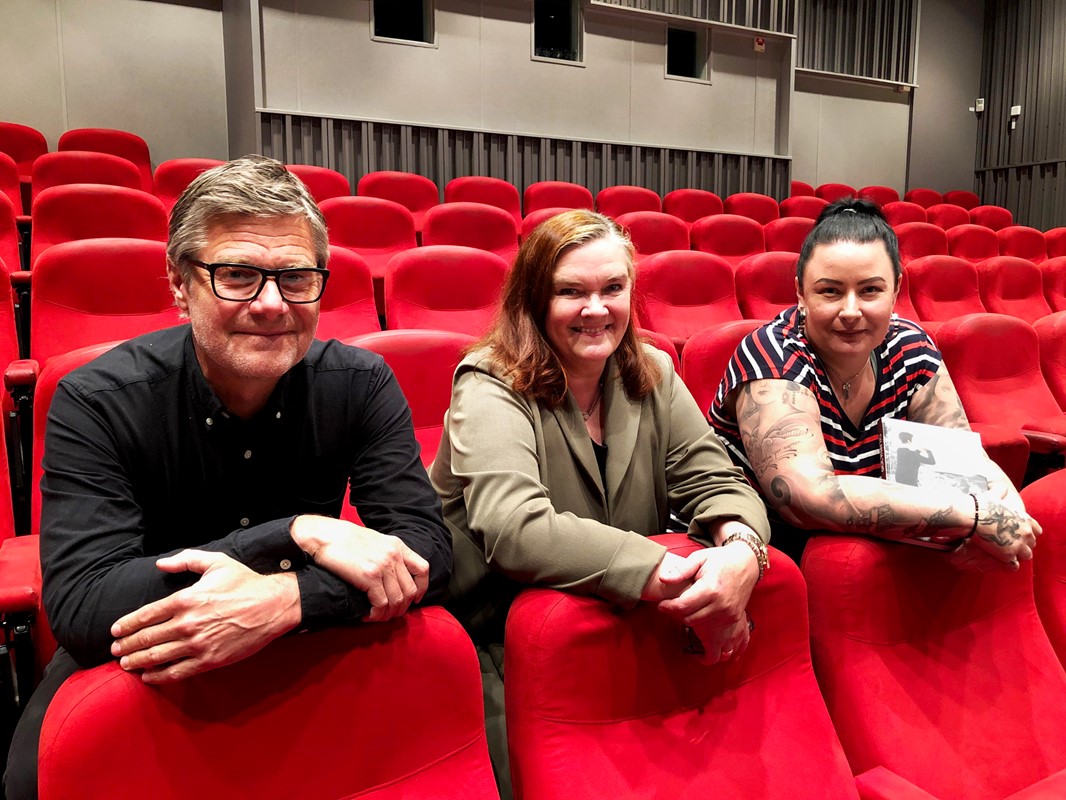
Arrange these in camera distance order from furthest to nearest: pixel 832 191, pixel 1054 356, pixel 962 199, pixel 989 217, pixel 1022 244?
pixel 962 199 < pixel 832 191 < pixel 989 217 < pixel 1022 244 < pixel 1054 356

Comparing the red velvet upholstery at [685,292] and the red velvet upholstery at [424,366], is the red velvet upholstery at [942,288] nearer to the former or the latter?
the red velvet upholstery at [685,292]

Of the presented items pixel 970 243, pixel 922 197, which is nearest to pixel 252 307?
pixel 970 243

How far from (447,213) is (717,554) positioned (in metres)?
1.58

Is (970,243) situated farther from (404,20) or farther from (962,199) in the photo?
(404,20)

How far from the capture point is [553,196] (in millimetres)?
2756

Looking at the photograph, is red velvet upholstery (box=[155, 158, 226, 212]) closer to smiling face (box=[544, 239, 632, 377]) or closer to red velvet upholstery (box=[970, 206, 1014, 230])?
smiling face (box=[544, 239, 632, 377])

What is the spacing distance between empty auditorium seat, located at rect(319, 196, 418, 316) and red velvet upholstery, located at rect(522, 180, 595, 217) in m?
0.76

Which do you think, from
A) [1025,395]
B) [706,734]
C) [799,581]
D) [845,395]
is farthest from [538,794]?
[1025,395]

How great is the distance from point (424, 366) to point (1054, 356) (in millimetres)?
1276

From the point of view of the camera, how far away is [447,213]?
1.99 metres

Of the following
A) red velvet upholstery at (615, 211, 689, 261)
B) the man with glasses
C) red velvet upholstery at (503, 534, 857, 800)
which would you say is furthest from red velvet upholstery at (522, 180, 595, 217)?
red velvet upholstery at (503, 534, 857, 800)

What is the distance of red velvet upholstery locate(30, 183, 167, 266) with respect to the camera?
154cm

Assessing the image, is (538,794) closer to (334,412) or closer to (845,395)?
(334,412)

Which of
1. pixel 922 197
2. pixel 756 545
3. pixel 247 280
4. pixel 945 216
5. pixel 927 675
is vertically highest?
pixel 922 197
